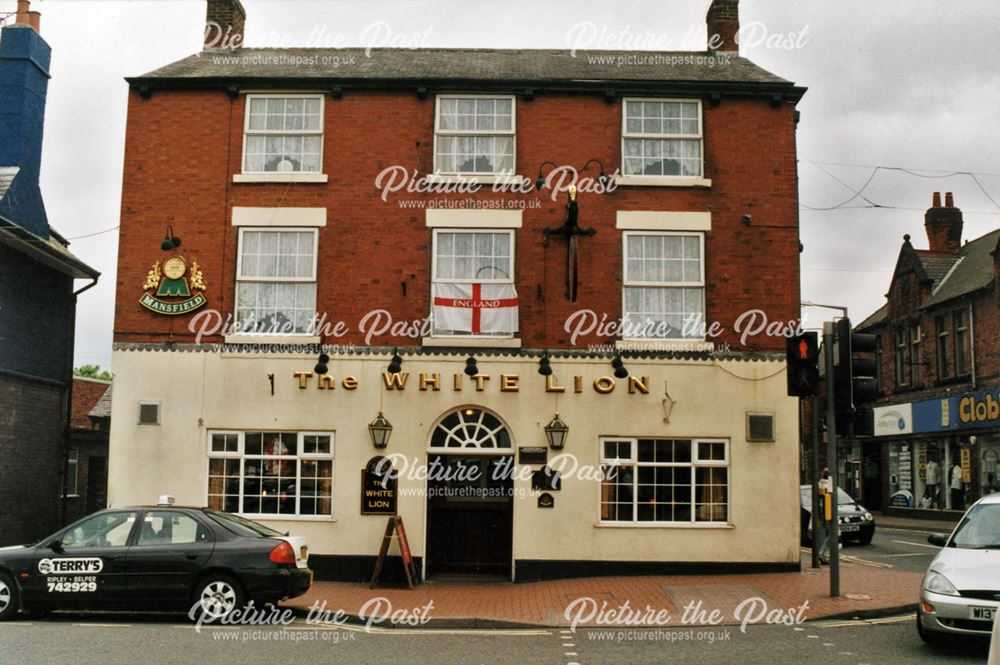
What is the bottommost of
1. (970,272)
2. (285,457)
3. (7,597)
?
(7,597)

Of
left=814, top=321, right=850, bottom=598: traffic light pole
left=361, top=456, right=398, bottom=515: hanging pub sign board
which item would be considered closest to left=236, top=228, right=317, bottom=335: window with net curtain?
left=361, top=456, right=398, bottom=515: hanging pub sign board

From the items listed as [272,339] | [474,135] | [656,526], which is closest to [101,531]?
[272,339]

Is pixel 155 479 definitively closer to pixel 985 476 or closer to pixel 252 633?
pixel 252 633

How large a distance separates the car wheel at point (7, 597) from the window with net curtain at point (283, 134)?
26.8 feet

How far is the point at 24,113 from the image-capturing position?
2247 cm

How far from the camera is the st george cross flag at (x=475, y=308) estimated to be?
685 inches

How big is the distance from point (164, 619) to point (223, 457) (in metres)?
4.66

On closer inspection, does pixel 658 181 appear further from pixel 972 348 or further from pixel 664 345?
pixel 972 348

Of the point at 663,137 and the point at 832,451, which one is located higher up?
the point at 663,137

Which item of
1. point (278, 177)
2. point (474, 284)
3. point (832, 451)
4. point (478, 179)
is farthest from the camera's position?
point (278, 177)

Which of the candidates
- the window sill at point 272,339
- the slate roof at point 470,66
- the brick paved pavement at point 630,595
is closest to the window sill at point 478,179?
the slate roof at point 470,66

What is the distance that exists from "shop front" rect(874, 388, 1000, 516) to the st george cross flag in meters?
19.6

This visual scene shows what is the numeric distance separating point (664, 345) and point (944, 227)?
2568 centimetres

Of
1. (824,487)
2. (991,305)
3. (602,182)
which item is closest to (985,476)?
(991,305)
